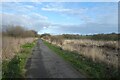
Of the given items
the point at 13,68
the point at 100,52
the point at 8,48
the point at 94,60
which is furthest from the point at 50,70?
the point at 8,48

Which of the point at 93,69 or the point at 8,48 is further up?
the point at 8,48

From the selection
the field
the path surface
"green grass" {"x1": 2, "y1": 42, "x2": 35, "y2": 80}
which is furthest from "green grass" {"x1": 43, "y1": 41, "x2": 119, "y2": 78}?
"green grass" {"x1": 2, "y1": 42, "x2": 35, "y2": 80}

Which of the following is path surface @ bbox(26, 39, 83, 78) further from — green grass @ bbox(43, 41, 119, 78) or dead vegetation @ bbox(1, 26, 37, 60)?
dead vegetation @ bbox(1, 26, 37, 60)

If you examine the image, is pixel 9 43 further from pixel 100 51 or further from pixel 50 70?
pixel 50 70

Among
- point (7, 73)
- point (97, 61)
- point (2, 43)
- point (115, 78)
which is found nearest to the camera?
point (115, 78)

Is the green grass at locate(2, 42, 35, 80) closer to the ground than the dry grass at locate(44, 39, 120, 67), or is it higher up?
closer to the ground

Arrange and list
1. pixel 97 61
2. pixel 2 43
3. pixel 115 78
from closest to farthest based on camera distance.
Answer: pixel 115 78 → pixel 97 61 → pixel 2 43

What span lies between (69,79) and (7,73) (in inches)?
134

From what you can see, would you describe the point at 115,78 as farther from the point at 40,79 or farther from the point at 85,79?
the point at 40,79

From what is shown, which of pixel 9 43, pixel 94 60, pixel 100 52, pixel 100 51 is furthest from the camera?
pixel 9 43

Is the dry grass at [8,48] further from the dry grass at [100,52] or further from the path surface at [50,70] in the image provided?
the dry grass at [100,52]

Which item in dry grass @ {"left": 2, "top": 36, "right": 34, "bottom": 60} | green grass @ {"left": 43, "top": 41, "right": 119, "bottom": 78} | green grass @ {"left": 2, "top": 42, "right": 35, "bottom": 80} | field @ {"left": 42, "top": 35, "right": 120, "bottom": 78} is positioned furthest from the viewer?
dry grass @ {"left": 2, "top": 36, "right": 34, "bottom": 60}

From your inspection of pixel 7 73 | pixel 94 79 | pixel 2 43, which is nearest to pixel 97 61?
pixel 94 79

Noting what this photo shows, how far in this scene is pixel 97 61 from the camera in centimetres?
1597
